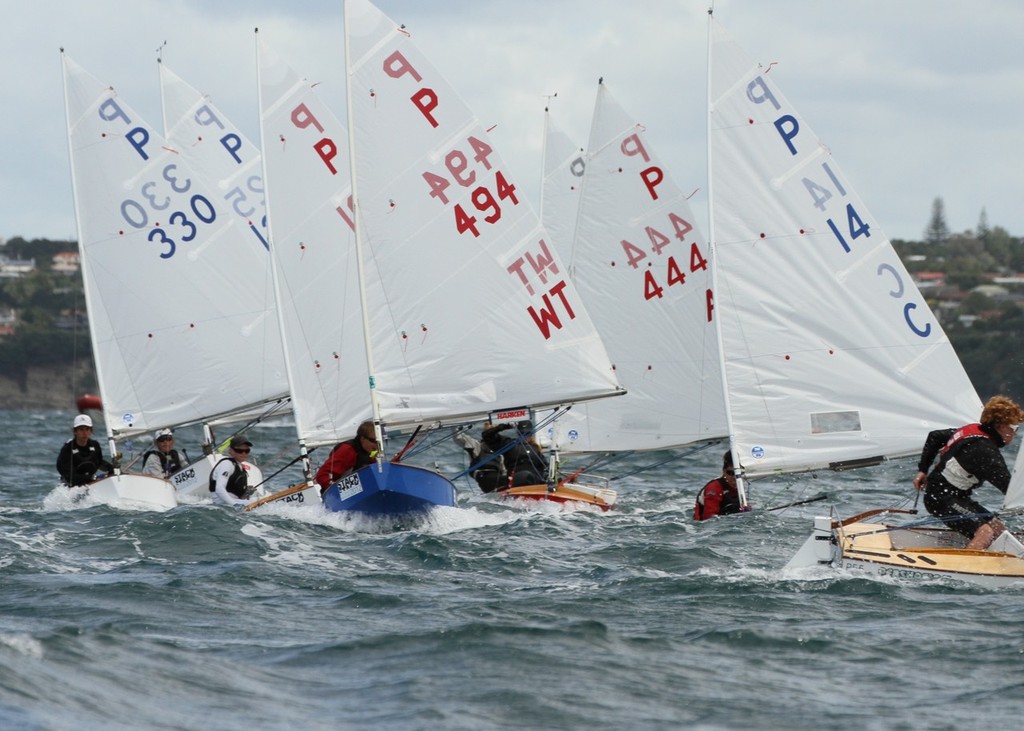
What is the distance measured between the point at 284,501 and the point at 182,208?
6.86 metres

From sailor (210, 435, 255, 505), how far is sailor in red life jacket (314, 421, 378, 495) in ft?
5.23

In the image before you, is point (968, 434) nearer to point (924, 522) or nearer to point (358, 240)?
point (924, 522)

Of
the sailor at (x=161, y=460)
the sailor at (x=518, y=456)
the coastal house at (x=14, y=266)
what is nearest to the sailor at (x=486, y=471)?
the sailor at (x=518, y=456)

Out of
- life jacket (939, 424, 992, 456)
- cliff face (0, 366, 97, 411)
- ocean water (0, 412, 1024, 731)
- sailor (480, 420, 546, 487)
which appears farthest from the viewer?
cliff face (0, 366, 97, 411)

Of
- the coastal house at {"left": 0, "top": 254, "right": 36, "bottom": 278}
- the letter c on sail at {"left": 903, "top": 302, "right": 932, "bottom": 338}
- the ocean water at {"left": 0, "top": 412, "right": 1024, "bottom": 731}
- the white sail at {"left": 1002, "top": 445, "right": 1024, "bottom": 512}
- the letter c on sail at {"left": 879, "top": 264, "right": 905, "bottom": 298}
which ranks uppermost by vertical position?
the coastal house at {"left": 0, "top": 254, "right": 36, "bottom": 278}

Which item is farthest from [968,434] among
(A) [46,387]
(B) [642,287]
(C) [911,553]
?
(A) [46,387]

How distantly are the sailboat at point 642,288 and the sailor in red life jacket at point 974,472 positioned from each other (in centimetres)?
808

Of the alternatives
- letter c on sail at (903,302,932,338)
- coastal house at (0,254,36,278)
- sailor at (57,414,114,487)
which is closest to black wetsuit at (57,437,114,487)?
sailor at (57,414,114,487)

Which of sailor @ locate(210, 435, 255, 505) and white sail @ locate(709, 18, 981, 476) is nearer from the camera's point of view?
white sail @ locate(709, 18, 981, 476)

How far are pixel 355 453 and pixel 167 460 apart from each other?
16.8ft

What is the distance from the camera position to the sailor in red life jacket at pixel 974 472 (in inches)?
498

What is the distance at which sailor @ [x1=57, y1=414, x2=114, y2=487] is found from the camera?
1988 cm

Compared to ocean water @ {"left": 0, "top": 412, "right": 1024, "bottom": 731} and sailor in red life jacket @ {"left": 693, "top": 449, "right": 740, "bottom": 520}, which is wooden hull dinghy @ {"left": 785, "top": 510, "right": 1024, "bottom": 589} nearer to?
A: ocean water @ {"left": 0, "top": 412, "right": 1024, "bottom": 731}

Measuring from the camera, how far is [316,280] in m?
19.9
